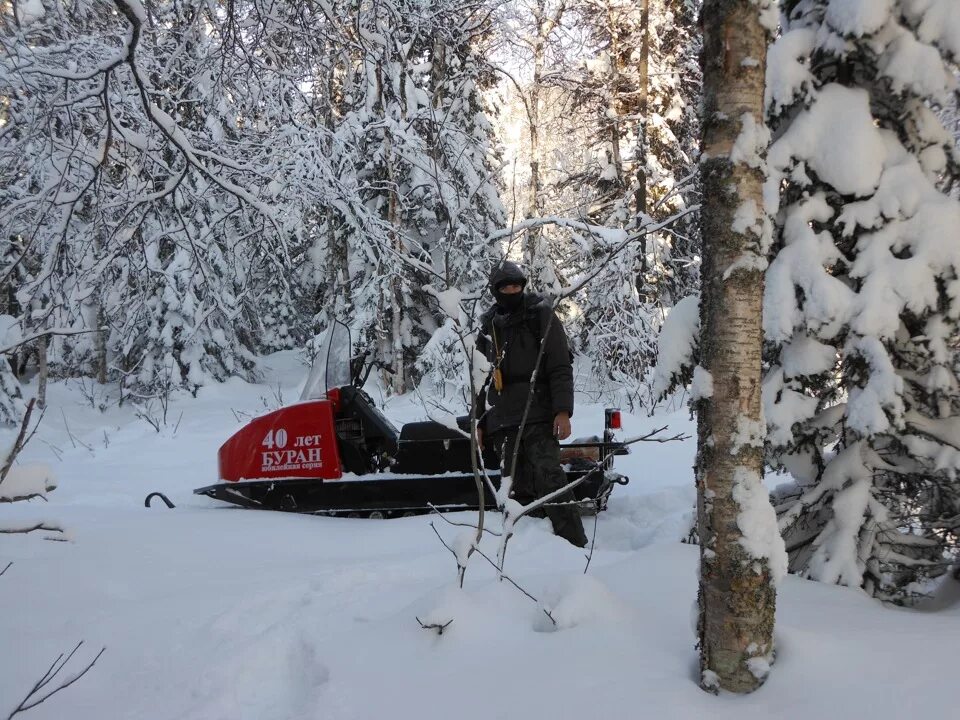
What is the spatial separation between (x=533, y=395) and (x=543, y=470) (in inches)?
19.6

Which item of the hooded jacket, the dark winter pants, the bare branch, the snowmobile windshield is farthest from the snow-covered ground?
the snowmobile windshield

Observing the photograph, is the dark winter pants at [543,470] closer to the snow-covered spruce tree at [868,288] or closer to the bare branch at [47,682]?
the snow-covered spruce tree at [868,288]

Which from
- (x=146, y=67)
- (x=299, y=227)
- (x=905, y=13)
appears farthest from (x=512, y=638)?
(x=146, y=67)

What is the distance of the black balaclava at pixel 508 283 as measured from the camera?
4.70 m

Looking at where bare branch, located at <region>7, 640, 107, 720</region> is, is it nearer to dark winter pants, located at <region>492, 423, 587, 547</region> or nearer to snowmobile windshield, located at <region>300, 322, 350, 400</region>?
dark winter pants, located at <region>492, 423, 587, 547</region>

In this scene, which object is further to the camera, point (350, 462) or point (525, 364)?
point (350, 462)

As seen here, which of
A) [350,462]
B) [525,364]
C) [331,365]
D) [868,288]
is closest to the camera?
[868,288]

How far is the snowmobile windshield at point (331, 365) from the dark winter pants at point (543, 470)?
190 centimetres

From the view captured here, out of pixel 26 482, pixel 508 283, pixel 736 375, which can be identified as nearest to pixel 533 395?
pixel 508 283

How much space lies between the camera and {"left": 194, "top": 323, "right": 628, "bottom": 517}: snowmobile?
5867 millimetres

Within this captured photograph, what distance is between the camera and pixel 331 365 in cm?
638

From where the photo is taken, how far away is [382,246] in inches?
189

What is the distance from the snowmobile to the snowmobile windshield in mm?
19

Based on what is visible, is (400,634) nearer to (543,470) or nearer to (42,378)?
(543,470)
